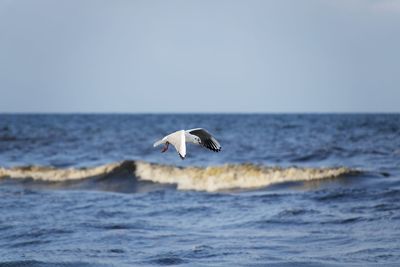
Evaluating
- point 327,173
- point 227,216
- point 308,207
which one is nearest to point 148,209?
point 227,216

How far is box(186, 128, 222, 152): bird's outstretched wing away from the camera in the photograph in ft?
29.0

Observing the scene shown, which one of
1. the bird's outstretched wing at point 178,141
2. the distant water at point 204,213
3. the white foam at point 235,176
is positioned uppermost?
the bird's outstretched wing at point 178,141

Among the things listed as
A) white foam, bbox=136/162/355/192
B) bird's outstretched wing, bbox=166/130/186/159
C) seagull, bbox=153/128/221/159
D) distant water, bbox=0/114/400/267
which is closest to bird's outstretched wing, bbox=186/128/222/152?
seagull, bbox=153/128/221/159

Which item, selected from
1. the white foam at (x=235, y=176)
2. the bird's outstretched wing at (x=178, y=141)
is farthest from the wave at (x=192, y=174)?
the bird's outstretched wing at (x=178, y=141)

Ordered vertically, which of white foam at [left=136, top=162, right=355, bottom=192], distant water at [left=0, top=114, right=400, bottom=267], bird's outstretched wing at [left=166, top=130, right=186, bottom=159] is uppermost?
bird's outstretched wing at [left=166, top=130, right=186, bottom=159]

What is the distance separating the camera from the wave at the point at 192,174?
18172mm

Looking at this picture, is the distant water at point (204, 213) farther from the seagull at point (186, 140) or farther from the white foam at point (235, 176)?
the seagull at point (186, 140)

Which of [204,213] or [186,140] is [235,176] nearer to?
[204,213]

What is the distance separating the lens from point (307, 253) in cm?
958

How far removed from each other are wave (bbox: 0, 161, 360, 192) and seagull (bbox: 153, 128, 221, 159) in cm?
834

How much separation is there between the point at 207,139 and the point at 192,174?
10.5m

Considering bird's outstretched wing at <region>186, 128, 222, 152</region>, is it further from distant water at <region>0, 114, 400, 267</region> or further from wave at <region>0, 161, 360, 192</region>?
wave at <region>0, 161, 360, 192</region>

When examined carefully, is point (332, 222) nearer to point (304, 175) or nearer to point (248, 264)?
point (248, 264)

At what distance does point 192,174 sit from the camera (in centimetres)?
1955
